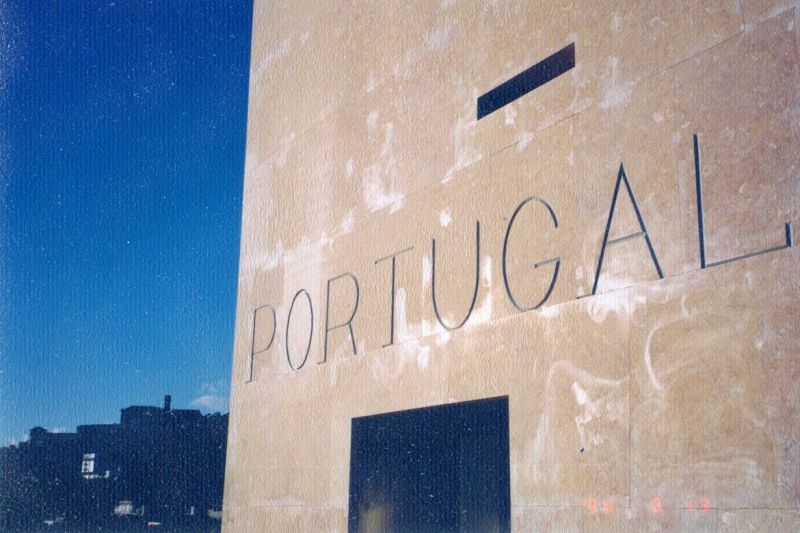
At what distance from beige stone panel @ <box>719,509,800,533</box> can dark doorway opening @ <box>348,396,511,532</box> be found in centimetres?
314

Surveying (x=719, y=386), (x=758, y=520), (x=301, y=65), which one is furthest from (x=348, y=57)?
(x=758, y=520)

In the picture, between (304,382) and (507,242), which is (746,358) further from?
(304,382)

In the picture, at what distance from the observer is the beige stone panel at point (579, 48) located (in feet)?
19.6

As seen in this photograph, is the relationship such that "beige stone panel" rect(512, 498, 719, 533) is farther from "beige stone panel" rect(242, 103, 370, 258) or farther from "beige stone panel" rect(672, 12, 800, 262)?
"beige stone panel" rect(242, 103, 370, 258)

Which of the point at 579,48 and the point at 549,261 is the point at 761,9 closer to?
the point at 579,48

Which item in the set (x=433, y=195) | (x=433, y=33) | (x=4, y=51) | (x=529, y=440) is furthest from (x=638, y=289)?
(x=4, y=51)

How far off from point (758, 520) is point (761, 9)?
2985mm

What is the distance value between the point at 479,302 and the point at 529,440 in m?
1.29

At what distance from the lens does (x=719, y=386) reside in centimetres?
524

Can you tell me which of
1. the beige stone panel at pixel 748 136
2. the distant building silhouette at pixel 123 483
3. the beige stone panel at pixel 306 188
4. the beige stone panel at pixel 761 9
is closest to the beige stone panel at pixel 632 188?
the beige stone panel at pixel 748 136

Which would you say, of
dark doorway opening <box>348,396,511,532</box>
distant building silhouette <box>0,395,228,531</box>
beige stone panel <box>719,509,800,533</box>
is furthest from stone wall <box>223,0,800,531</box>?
distant building silhouette <box>0,395,228,531</box>

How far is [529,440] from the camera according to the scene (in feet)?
21.1

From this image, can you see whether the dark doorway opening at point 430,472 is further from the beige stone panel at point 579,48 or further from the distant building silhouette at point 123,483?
the distant building silhouette at point 123,483

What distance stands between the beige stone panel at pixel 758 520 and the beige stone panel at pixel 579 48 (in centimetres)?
285
